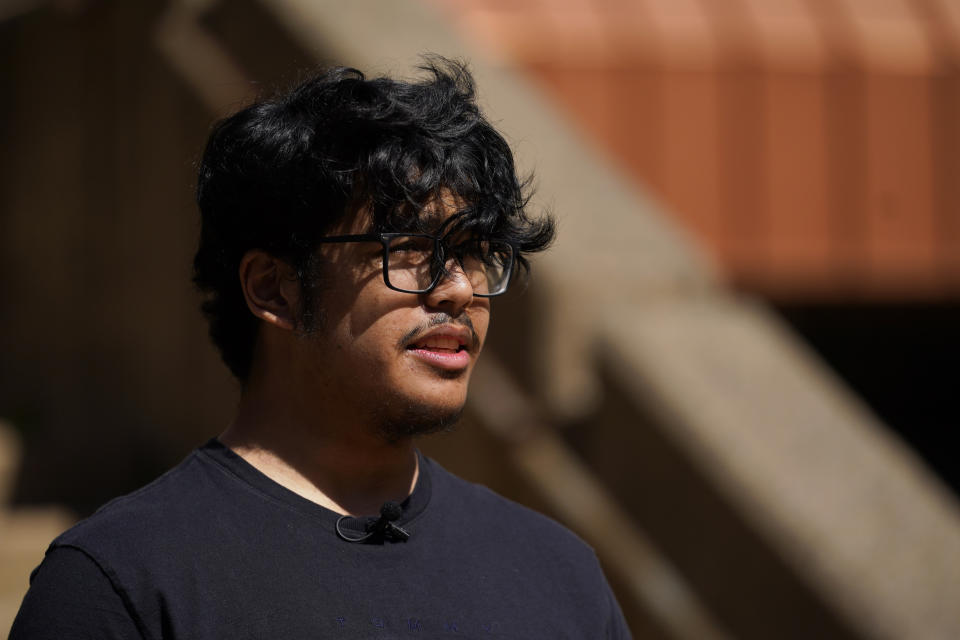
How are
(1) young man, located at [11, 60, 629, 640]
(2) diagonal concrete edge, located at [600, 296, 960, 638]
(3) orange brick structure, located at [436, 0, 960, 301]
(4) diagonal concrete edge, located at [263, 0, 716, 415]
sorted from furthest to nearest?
(3) orange brick structure, located at [436, 0, 960, 301] < (4) diagonal concrete edge, located at [263, 0, 716, 415] < (2) diagonal concrete edge, located at [600, 296, 960, 638] < (1) young man, located at [11, 60, 629, 640]

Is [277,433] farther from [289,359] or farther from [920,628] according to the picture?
[920,628]

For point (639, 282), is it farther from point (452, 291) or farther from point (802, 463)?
point (452, 291)

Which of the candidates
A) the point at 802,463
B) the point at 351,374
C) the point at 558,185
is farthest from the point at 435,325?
the point at 558,185

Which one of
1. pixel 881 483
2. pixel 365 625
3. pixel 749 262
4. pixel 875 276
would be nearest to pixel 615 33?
pixel 749 262

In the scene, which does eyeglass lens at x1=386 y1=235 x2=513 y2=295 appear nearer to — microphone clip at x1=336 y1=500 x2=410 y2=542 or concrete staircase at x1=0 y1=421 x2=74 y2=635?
microphone clip at x1=336 y1=500 x2=410 y2=542

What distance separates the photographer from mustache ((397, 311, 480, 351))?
6.08ft

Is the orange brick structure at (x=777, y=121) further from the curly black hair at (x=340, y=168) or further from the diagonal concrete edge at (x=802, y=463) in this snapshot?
the curly black hair at (x=340, y=168)

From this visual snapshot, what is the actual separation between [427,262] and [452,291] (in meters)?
0.07

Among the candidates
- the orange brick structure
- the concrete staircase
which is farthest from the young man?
the orange brick structure

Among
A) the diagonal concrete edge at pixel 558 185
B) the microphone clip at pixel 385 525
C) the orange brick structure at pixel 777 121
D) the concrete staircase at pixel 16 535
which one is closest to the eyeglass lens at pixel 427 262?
the microphone clip at pixel 385 525

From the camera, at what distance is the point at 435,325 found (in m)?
1.87

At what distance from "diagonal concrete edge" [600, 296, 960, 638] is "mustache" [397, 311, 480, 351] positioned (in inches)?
66.5

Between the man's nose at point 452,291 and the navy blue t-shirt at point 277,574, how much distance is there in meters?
0.37

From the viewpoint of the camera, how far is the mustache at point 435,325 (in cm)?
185
